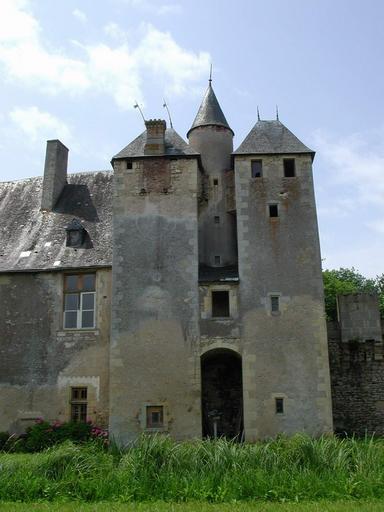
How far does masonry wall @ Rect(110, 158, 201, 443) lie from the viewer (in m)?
16.8

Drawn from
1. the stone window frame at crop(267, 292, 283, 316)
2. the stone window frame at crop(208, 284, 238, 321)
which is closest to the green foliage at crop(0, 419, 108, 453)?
the stone window frame at crop(208, 284, 238, 321)

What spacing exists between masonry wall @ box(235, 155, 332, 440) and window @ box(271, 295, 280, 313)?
0.09 metres

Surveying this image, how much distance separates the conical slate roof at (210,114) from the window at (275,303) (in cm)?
741

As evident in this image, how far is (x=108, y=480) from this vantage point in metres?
9.96

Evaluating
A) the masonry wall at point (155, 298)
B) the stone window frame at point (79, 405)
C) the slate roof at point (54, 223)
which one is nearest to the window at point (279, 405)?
the masonry wall at point (155, 298)

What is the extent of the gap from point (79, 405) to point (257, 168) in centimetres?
955

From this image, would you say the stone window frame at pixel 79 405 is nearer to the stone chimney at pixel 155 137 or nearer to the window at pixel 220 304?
the window at pixel 220 304

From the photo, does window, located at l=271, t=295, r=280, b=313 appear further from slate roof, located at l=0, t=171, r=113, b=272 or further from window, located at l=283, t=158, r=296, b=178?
slate roof, located at l=0, t=171, r=113, b=272

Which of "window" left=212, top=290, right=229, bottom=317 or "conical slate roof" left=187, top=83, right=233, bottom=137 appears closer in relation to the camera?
"window" left=212, top=290, right=229, bottom=317

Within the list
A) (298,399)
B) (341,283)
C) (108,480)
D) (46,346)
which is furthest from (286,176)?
(341,283)

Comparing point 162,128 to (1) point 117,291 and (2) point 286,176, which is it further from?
(1) point 117,291

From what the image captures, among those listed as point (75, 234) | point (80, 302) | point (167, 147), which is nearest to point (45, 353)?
point (80, 302)

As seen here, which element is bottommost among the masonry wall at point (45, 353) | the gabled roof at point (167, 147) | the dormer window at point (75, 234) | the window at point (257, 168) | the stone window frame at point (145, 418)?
the stone window frame at point (145, 418)

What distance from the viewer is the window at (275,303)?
17.3 metres
